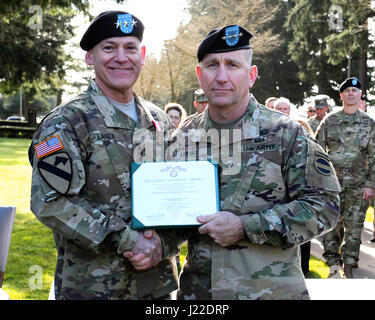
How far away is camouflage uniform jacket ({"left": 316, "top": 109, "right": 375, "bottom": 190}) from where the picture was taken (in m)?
6.56

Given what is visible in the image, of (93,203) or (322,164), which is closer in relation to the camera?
(322,164)

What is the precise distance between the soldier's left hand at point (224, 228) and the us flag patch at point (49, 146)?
840mm

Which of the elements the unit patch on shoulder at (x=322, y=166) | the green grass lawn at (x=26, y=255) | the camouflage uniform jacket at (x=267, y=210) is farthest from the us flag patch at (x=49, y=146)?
the green grass lawn at (x=26, y=255)

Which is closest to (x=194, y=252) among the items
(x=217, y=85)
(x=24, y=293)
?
(x=217, y=85)

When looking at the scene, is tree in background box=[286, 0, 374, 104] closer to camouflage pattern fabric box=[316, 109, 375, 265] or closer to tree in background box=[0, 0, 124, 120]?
camouflage pattern fabric box=[316, 109, 375, 265]

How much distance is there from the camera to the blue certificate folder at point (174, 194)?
234 cm

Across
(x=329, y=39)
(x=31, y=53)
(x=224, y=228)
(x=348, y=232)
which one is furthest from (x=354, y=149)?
(x=31, y=53)

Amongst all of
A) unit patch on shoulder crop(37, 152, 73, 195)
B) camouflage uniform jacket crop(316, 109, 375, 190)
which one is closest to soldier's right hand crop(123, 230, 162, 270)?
unit patch on shoulder crop(37, 152, 73, 195)

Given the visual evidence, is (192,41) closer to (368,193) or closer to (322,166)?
(368,193)

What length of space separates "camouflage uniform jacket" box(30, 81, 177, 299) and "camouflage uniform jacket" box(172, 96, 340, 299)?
339mm

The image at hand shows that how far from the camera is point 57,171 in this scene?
2.32 metres

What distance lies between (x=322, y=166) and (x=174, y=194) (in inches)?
30.3

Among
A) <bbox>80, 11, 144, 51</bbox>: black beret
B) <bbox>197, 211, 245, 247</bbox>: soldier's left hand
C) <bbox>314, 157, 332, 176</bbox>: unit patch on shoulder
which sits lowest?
<bbox>197, 211, 245, 247</bbox>: soldier's left hand

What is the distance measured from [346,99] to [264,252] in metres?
4.87
